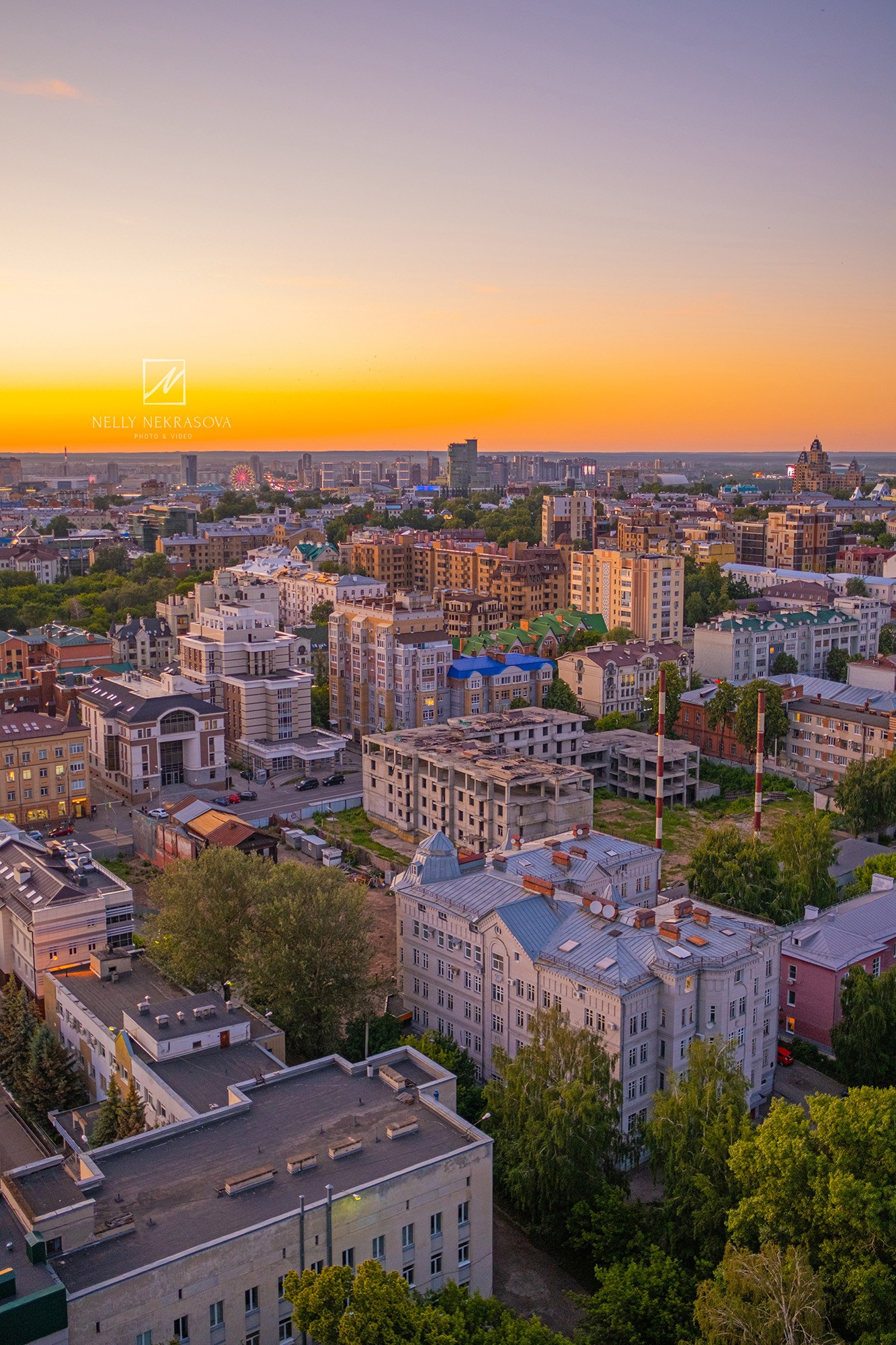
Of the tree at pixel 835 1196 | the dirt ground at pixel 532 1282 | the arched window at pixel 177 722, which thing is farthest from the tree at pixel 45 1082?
the arched window at pixel 177 722

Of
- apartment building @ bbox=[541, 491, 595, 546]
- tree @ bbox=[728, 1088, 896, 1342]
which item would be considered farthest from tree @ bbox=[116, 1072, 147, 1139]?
apartment building @ bbox=[541, 491, 595, 546]

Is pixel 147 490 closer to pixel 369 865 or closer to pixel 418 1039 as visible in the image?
pixel 369 865

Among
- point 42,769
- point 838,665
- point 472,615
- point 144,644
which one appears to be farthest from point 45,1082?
point 472,615

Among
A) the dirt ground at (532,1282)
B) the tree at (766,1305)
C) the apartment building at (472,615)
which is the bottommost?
the dirt ground at (532,1282)

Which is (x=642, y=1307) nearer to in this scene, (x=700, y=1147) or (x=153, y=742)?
(x=700, y=1147)

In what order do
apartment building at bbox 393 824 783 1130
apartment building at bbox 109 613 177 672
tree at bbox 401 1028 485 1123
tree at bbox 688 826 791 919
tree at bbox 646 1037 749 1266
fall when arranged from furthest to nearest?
apartment building at bbox 109 613 177 672, tree at bbox 688 826 791 919, apartment building at bbox 393 824 783 1130, tree at bbox 401 1028 485 1123, tree at bbox 646 1037 749 1266

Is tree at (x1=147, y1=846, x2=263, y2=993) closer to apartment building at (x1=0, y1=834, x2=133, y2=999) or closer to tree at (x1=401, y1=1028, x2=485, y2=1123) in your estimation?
apartment building at (x1=0, y1=834, x2=133, y2=999)

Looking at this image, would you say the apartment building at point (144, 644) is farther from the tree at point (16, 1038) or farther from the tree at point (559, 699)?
the tree at point (16, 1038)
